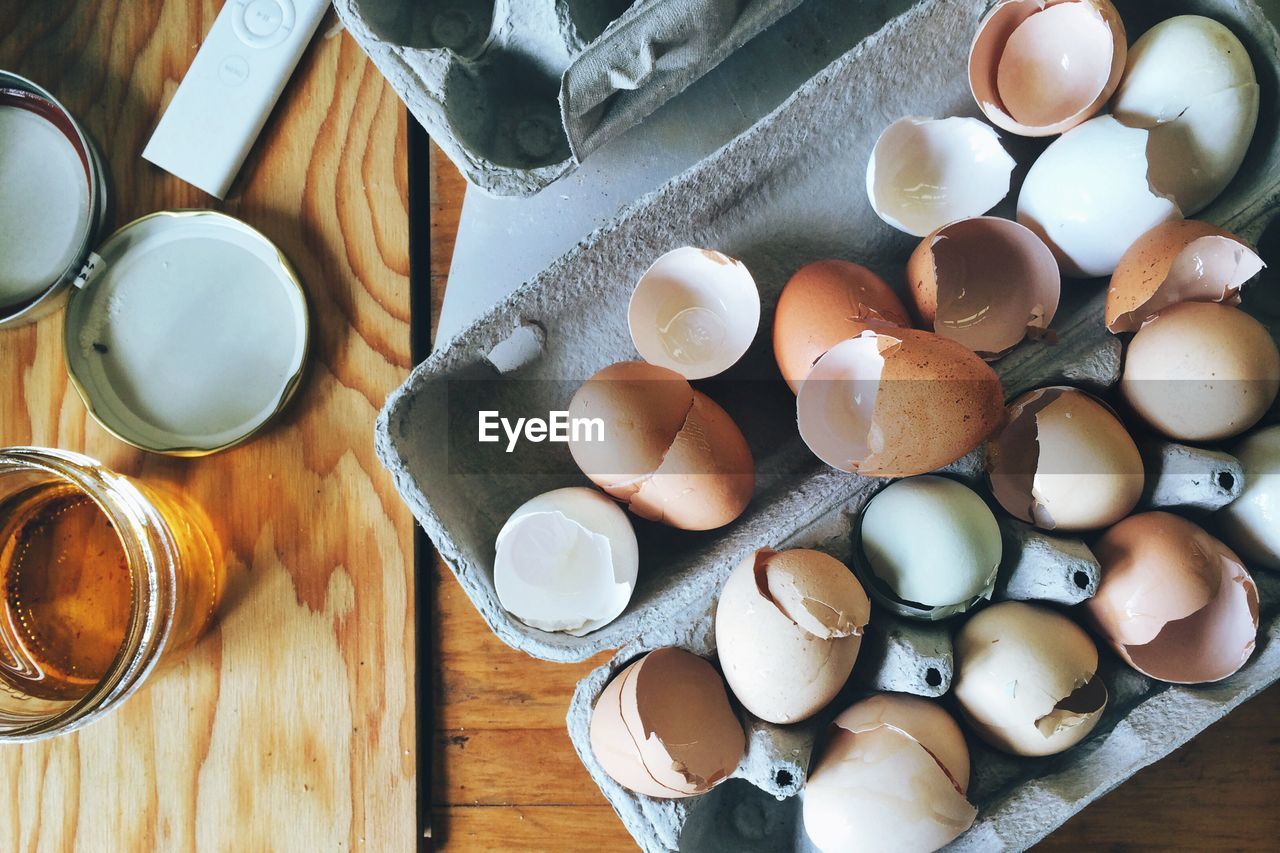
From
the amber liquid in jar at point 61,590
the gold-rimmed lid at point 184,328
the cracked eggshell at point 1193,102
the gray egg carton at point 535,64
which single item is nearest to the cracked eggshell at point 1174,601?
the cracked eggshell at point 1193,102

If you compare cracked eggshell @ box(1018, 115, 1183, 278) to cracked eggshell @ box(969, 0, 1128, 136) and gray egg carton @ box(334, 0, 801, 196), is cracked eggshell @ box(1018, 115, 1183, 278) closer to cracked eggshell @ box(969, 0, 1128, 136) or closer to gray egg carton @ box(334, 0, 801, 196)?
cracked eggshell @ box(969, 0, 1128, 136)

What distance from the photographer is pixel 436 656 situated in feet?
2.37

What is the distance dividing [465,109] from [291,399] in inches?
10.9

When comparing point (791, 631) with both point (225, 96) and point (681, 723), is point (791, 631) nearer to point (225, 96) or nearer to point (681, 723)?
point (681, 723)

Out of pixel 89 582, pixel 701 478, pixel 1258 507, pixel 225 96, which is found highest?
pixel 225 96

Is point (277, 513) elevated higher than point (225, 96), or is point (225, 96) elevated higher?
point (225, 96)

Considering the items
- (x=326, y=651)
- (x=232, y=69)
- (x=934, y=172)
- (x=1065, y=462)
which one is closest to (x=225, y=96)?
(x=232, y=69)

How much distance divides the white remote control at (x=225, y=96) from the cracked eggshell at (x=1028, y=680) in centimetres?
69

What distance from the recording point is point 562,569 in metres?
0.61

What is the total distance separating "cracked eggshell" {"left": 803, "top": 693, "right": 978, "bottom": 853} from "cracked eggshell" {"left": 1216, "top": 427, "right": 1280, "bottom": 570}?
247 millimetres

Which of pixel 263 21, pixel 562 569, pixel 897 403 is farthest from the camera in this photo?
pixel 263 21

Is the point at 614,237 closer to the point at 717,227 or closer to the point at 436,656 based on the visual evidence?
the point at 717,227

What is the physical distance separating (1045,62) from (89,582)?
850 millimetres

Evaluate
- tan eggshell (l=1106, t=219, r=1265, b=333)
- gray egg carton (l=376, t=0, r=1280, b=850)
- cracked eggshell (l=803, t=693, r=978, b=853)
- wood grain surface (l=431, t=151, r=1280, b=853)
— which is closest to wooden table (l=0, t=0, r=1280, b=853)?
wood grain surface (l=431, t=151, r=1280, b=853)
